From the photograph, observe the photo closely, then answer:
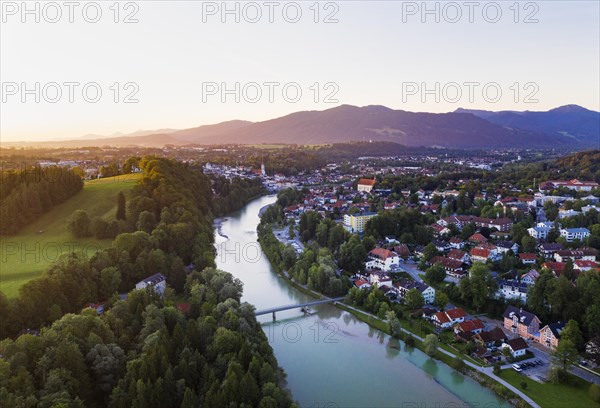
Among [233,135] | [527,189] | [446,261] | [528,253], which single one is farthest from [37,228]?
[233,135]

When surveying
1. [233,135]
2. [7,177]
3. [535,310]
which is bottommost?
[535,310]

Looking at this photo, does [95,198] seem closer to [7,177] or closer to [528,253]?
[7,177]

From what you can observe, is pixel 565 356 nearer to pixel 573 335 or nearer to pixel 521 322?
pixel 573 335

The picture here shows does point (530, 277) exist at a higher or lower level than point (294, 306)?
higher

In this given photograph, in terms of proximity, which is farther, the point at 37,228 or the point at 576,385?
the point at 37,228

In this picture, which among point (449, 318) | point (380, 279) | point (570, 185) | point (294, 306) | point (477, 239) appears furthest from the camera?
point (570, 185)

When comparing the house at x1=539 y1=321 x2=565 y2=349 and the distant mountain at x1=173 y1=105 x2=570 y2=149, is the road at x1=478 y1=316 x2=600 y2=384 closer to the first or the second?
the house at x1=539 y1=321 x2=565 y2=349

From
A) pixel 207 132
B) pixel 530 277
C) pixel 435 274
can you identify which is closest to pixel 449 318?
pixel 435 274

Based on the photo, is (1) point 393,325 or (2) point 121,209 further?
(2) point 121,209
